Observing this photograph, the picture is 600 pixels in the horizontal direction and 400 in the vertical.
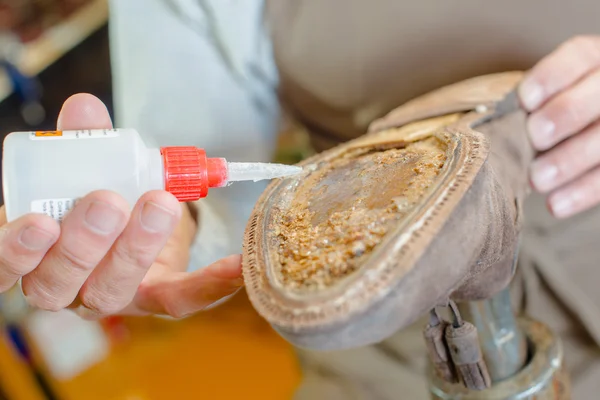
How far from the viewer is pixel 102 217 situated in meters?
0.35

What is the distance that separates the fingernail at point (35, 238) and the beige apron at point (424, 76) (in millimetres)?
400

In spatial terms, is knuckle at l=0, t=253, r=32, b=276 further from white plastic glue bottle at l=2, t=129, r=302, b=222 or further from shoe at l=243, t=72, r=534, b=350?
shoe at l=243, t=72, r=534, b=350

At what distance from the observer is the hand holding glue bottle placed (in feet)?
1.17

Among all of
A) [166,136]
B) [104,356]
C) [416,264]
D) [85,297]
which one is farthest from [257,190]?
[104,356]

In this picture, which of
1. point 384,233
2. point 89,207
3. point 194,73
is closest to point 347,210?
point 384,233

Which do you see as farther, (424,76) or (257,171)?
(424,76)

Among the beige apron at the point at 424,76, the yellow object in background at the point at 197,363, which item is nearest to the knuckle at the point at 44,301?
the beige apron at the point at 424,76

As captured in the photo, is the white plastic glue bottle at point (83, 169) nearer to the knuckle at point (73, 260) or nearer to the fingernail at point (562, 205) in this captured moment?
the knuckle at point (73, 260)

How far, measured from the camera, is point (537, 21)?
65 cm

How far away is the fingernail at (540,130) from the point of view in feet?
1.77

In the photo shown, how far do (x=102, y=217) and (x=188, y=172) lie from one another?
0.24 ft

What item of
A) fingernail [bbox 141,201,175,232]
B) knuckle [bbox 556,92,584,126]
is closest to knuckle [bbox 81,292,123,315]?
fingernail [bbox 141,201,175,232]

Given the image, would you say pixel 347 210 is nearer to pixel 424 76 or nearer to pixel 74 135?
pixel 74 135

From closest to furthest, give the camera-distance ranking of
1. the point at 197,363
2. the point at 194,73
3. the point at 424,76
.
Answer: the point at 424,76
the point at 194,73
the point at 197,363
